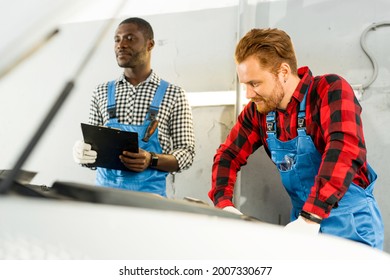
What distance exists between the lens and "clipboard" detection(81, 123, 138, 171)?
125 cm

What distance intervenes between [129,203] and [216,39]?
55.4 inches

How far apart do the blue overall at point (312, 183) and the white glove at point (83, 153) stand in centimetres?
64

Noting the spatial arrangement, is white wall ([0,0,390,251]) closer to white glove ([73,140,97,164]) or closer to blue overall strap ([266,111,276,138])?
white glove ([73,140,97,164])

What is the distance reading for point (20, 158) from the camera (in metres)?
0.54

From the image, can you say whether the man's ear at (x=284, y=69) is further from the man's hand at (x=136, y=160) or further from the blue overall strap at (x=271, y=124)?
A: the man's hand at (x=136, y=160)

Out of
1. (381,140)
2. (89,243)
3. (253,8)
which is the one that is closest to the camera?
(89,243)

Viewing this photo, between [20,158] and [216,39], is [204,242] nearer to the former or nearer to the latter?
[20,158]

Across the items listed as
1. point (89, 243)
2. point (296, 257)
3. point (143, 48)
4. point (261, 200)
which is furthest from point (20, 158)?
point (261, 200)

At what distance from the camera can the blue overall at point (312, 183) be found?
1216 millimetres

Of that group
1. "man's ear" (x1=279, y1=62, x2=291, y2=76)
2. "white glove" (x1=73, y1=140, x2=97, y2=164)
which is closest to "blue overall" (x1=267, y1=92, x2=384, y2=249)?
"man's ear" (x1=279, y1=62, x2=291, y2=76)

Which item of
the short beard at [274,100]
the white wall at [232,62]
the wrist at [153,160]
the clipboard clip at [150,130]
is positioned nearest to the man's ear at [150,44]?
the white wall at [232,62]

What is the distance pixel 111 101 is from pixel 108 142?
37 cm

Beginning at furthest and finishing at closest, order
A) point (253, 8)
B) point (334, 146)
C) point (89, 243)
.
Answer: point (253, 8), point (334, 146), point (89, 243)

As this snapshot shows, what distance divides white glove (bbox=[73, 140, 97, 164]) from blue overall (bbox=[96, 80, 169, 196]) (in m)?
0.10
